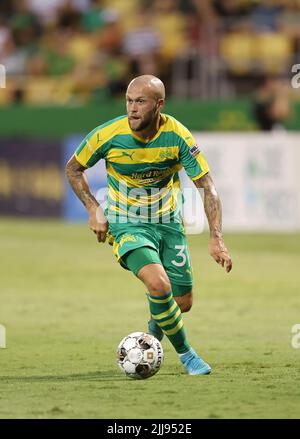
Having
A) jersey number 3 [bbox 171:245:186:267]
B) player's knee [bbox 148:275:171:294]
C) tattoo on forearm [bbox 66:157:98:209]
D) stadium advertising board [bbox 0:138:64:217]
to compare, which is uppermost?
stadium advertising board [bbox 0:138:64:217]

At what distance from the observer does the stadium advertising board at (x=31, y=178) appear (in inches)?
802

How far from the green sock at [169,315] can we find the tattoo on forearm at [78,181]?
2.74 feet

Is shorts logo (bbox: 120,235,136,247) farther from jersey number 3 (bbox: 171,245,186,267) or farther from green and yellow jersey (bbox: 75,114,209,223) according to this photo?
jersey number 3 (bbox: 171,245,186,267)

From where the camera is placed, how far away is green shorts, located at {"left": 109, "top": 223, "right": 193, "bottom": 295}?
748cm

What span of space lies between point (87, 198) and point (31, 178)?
521 inches

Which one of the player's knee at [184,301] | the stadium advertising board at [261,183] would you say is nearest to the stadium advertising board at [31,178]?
the stadium advertising board at [261,183]

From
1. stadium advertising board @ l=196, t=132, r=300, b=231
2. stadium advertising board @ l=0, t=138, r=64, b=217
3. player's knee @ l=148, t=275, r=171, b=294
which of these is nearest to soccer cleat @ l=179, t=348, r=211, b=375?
player's knee @ l=148, t=275, r=171, b=294

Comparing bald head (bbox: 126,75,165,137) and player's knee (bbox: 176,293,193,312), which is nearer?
bald head (bbox: 126,75,165,137)

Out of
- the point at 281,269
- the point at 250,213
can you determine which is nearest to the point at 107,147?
the point at 281,269

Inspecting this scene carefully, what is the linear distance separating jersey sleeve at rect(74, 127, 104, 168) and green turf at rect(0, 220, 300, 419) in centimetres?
147

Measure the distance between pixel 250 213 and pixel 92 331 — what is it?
9.15 meters

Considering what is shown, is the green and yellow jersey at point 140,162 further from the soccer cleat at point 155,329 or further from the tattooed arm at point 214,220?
the soccer cleat at point 155,329

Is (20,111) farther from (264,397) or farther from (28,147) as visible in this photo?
(264,397)
